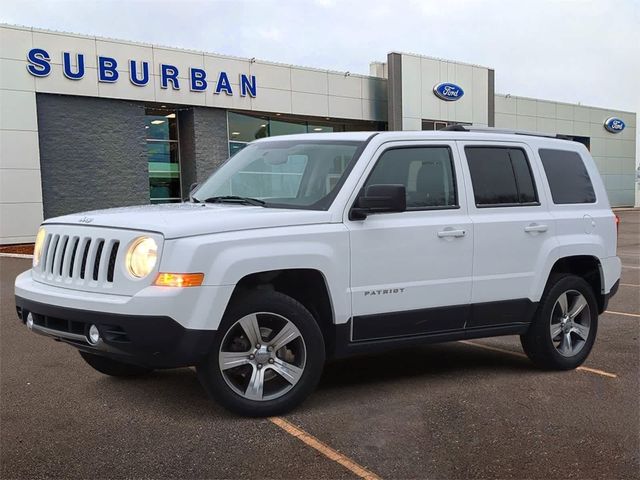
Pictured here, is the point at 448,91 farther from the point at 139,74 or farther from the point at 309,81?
the point at 139,74

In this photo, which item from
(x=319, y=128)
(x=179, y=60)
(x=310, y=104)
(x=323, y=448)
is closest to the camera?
(x=323, y=448)

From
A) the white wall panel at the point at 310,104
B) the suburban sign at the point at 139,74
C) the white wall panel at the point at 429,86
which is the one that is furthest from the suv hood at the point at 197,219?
the white wall panel at the point at 429,86

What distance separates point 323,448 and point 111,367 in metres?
2.22

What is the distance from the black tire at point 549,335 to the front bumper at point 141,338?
291cm

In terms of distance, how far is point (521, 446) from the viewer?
388cm

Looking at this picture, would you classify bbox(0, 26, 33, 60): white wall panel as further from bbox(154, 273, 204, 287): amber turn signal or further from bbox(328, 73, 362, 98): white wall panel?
bbox(154, 273, 204, 287): amber turn signal

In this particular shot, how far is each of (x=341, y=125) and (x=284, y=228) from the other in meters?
24.7

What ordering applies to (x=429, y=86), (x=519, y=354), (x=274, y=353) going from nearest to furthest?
(x=274, y=353)
(x=519, y=354)
(x=429, y=86)

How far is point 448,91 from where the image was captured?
29.7 m

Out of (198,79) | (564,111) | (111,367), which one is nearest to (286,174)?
(111,367)

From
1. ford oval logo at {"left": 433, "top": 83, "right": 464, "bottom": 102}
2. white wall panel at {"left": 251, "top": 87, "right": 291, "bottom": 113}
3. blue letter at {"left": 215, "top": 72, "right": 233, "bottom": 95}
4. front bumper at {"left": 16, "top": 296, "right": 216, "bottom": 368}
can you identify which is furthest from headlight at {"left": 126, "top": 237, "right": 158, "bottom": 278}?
ford oval logo at {"left": 433, "top": 83, "right": 464, "bottom": 102}

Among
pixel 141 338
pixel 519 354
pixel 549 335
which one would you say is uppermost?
pixel 141 338

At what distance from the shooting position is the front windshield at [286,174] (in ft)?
15.6

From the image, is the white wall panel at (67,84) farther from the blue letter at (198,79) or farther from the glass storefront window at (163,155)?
the blue letter at (198,79)
